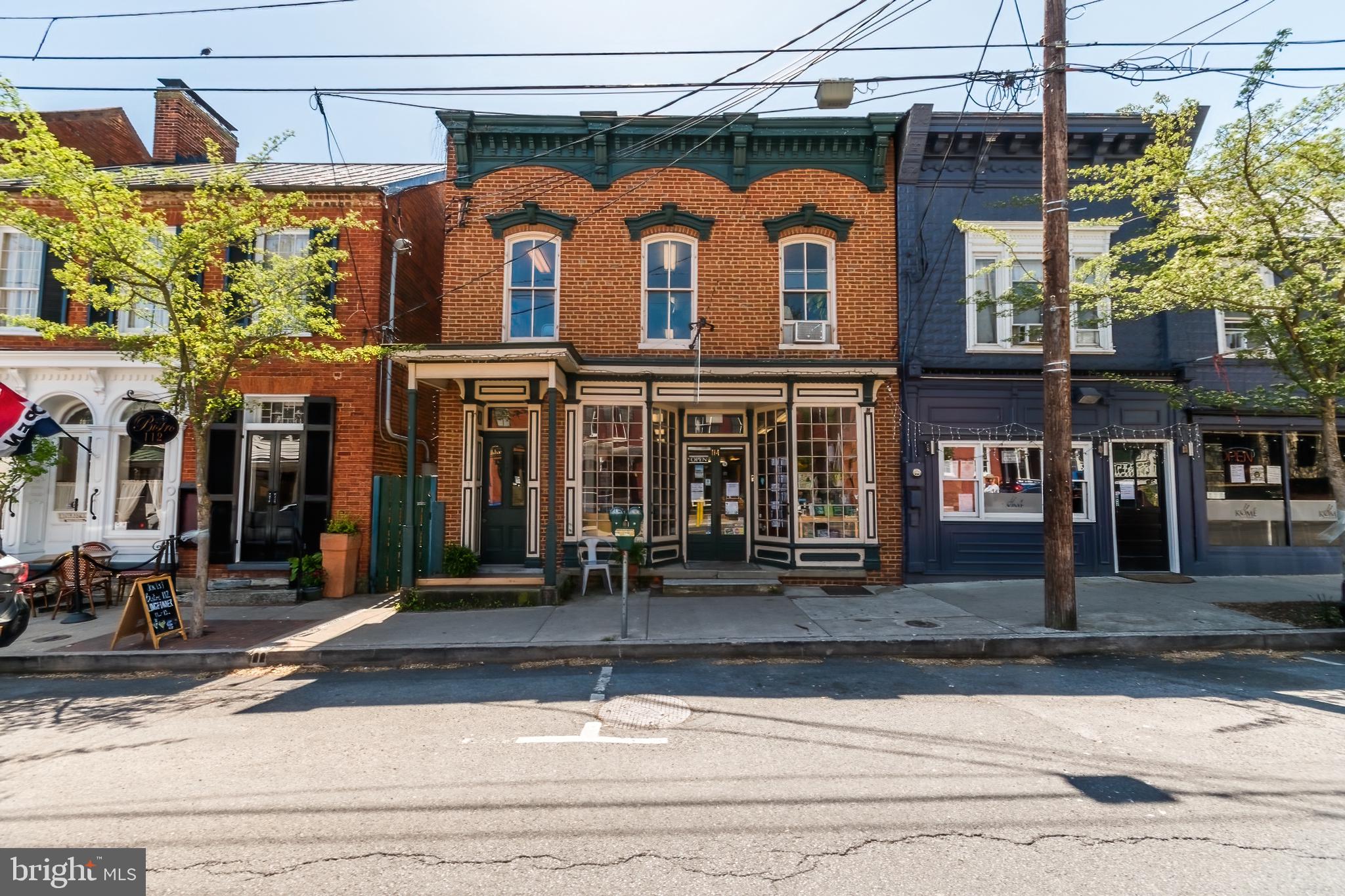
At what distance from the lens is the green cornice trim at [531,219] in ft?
37.1

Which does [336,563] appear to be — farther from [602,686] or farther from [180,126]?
[180,126]

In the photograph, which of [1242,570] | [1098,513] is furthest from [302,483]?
[1242,570]

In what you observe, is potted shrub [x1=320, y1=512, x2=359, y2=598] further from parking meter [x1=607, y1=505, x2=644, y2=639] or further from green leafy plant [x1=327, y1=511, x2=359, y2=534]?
parking meter [x1=607, y1=505, x2=644, y2=639]

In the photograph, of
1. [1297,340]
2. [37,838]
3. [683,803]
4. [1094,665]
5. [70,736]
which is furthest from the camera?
[1297,340]

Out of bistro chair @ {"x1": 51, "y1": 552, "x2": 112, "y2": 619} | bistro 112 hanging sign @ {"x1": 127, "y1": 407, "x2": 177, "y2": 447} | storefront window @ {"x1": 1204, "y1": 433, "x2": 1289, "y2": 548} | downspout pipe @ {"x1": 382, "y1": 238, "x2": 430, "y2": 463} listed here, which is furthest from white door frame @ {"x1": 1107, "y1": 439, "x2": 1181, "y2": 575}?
bistro 112 hanging sign @ {"x1": 127, "y1": 407, "x2": 177, "y2": 447}

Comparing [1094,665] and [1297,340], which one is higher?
[1297,340]

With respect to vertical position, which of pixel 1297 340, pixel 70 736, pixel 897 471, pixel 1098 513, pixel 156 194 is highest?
pixel 156 194

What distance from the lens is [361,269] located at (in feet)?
36.3

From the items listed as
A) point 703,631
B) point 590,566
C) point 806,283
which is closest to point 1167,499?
point 806,283

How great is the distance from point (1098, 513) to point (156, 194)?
1750 cm

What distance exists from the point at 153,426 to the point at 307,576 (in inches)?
156

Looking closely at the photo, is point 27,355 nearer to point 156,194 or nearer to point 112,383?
point 112,383

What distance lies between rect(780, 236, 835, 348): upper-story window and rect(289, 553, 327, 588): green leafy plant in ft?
28.1

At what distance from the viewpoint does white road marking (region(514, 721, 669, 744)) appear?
459cm
